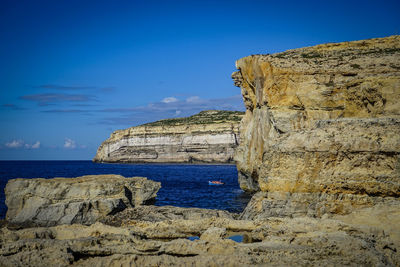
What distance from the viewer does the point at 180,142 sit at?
107 metres

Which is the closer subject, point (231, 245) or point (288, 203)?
point (231, 245)

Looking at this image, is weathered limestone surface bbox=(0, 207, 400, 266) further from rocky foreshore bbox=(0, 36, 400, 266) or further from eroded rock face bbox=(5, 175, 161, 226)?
eroded rock face bbox=(5, 175, 161, 226)

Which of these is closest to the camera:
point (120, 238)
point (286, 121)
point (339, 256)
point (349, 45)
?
point (339, 256)

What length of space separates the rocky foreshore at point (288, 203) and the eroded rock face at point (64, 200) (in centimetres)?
6

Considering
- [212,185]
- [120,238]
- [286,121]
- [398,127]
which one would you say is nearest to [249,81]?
[286,121]

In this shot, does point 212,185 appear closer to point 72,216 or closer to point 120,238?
point 72,216

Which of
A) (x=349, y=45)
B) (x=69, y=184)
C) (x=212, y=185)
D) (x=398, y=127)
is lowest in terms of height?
(x=212, y=185)

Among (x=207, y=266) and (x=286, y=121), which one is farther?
(x=286, y=121)

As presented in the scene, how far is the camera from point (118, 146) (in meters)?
118

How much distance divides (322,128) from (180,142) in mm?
93603

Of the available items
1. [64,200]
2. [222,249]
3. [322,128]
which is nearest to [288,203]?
[322,128]

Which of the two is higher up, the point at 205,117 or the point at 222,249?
the point at 205,117

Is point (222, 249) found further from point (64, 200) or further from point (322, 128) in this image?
point (64, 200)

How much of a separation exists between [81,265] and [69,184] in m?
11.6
